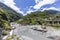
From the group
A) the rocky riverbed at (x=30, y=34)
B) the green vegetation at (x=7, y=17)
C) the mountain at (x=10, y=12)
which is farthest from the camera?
the rocky riverbed at (x=30, y=34)

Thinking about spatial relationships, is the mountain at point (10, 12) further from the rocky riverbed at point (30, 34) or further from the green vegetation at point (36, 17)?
the rocky riverbed at point (30, 34)

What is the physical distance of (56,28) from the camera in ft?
22.1

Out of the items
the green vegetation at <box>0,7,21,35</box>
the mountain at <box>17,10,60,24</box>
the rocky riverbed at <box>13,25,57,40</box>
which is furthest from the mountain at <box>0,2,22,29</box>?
the rocky riverbed at <box>13,25,57,40</box>

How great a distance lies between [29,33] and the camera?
20.9 feet

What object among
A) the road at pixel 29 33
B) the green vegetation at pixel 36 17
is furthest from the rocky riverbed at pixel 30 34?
the green vegetation at pixel 36 17

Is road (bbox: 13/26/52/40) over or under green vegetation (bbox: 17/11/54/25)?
under

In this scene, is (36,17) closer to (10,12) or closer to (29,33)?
(29,33)

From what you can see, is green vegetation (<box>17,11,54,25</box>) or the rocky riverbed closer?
green vegetation (<box>17,11,54,25</box>)

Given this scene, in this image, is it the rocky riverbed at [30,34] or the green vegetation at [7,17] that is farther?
the rocky riverbed at [30,34]

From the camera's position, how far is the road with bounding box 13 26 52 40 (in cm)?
589

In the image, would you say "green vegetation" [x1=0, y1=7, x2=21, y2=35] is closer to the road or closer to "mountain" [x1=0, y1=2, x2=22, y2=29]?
"mountain" [x1=0, y1=2, x2=22, y2=29]

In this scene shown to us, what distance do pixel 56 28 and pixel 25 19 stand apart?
1.58 m

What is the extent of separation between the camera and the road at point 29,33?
5887mm

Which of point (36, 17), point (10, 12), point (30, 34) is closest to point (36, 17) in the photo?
point (36, 17)
